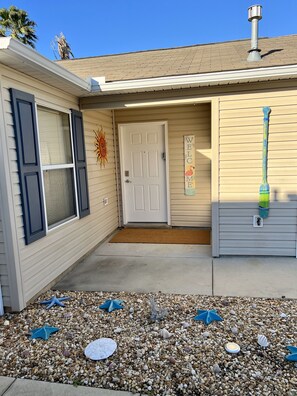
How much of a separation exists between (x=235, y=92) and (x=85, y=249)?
301cm

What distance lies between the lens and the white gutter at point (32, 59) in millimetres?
2229

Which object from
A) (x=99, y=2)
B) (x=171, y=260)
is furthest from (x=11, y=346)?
(x=99, y=2)

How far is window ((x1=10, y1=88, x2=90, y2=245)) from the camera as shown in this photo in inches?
111

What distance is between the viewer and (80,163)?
4.08 metres

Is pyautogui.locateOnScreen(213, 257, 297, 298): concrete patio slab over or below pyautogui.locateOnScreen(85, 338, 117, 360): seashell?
below

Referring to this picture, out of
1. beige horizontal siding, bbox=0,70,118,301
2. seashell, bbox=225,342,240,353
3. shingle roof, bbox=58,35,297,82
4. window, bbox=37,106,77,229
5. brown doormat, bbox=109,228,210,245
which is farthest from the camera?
brown doormat, bbox=109,228,210,245

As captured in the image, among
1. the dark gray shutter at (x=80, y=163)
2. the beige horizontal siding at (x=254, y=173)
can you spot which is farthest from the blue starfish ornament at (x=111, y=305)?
the beige horizontal siding at (x=254, y=173)

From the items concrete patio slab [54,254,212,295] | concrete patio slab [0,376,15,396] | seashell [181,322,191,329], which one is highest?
seashell [181,322,191,329]

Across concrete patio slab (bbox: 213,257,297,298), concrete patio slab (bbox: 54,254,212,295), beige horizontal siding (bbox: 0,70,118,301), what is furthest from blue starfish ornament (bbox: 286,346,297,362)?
beige horizontal siding (bbox: 0,70,118,301)

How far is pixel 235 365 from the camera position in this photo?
6.33ft

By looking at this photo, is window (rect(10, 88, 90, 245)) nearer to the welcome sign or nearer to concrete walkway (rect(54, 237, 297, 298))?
concrete walkway (rect(54, 237, 297, 298))

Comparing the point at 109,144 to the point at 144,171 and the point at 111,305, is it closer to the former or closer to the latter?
the point at 144,171

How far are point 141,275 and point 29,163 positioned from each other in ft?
6.02

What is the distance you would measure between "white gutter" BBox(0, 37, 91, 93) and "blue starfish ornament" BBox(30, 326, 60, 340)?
2284 mm
